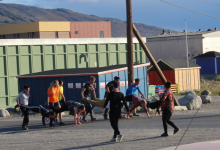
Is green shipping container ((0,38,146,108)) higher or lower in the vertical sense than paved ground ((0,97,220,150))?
higher

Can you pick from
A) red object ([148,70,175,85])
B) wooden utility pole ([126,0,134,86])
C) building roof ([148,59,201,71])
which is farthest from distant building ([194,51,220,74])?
wooden utility pole ([126,0,134,86])

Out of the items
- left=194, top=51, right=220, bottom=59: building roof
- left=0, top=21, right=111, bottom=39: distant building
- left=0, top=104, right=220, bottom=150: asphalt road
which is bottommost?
left=0, top=104, right=220, bottom=150: asphalt road

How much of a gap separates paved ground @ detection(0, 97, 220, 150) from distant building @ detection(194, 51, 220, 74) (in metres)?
38.8

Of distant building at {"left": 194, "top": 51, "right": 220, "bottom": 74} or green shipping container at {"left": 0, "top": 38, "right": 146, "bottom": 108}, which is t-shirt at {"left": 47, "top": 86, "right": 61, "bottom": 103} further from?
distant building at {"left": 194, "top": 51, "right": 220, "bottom": 74}

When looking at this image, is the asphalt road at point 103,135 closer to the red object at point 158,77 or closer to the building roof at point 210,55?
the red object at point 158,77

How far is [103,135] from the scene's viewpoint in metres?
11.6

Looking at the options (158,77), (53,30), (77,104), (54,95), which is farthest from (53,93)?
(53,30)

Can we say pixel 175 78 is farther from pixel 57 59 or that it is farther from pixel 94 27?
pixel 94 27

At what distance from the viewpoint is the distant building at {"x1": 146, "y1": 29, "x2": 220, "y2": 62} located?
57094mm

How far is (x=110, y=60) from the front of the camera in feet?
102

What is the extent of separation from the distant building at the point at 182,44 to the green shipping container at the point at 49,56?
1025 inches

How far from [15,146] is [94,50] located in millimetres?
Result: 20340

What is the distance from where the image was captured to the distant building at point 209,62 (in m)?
52.3

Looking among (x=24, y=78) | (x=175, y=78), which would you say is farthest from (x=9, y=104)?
(x=175, y=78)
